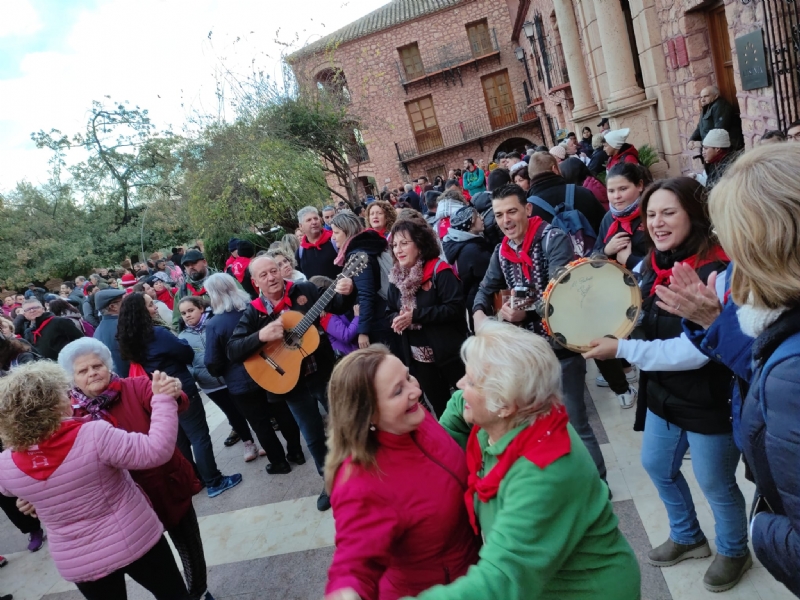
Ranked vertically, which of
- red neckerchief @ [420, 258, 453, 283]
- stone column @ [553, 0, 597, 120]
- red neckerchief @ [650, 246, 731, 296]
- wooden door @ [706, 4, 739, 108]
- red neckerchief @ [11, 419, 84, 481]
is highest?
stone column @ [553, 0, 597, 120]

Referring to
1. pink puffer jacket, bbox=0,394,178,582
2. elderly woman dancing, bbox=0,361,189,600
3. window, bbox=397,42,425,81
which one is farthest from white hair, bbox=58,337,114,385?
window, bbox=397,42,425,81

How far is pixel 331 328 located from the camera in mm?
4250

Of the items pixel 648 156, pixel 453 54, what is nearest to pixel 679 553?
pixel 648 156

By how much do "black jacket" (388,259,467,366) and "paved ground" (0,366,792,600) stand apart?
4.20 ft

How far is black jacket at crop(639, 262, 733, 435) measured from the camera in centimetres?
215

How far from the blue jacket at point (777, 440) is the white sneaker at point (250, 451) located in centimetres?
466

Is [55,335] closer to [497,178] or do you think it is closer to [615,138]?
[497,178]

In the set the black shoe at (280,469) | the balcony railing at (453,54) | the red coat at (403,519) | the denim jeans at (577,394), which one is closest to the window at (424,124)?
the balcony railing at (453,54)

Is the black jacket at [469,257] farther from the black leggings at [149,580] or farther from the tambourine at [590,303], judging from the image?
the black leggings at [149,580]

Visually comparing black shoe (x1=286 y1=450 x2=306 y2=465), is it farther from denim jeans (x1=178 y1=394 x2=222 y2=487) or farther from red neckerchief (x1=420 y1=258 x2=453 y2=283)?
Answer: red neckerchief (x1=420 y1=258 x2=453 y2=283)

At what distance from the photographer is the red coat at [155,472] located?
2945 mm

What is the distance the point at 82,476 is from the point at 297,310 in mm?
1969

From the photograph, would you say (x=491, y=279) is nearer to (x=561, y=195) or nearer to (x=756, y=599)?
(x=561, y=195)

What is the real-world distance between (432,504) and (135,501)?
1722 mm
